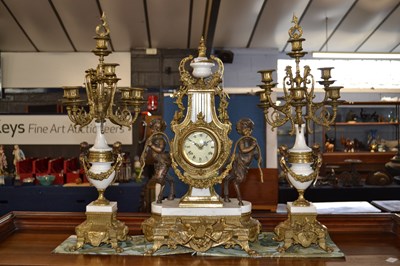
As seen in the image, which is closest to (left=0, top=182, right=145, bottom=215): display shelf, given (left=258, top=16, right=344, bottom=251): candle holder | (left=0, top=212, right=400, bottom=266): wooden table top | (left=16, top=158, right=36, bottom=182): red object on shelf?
(left=16, top=158, right=36, bottom=182): red object on shelf

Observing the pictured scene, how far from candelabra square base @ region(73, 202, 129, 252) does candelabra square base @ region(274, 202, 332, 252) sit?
746 mm

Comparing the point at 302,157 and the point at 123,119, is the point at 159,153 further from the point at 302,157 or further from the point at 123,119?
the point at 302,157

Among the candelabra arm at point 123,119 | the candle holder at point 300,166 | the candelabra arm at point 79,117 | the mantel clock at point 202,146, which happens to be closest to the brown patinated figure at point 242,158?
the mantel clock at point 202,146

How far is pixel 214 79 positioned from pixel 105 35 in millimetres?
554

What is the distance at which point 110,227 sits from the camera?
2.36 meters

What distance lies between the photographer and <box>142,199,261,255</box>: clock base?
2.27 metres

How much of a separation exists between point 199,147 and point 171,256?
1.68ft

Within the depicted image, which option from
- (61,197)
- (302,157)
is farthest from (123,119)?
(61,197)

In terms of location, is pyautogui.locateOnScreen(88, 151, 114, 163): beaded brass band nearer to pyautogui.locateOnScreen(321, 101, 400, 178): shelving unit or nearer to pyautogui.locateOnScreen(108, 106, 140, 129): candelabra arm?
pyautogui.locateOnScreen(108, 106, 140, 129): candelabra arm

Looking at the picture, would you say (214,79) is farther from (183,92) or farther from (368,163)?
(368,163)

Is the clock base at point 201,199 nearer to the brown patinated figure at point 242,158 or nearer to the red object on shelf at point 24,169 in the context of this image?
the brown patinated figure at point 242,158

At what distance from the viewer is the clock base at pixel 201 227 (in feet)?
7.44

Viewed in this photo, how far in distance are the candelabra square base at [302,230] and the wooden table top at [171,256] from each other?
0.38ft

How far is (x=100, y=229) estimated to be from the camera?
2344mm
